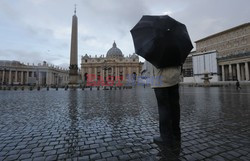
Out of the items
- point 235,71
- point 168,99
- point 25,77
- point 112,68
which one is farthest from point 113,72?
point 168,99

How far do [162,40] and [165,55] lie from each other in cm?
25

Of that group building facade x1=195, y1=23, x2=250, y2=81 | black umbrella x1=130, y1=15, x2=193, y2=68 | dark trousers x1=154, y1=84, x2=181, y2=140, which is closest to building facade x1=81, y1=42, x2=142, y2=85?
building facade x1=195, y1=23, x2=250, y2=81

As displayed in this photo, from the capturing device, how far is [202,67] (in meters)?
48.3

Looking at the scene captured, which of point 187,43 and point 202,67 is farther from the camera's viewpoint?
point 202,67

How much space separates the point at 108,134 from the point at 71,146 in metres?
0.85

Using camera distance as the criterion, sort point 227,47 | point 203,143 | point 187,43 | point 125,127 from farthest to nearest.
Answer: point 227,47, point 125,127, point 203,143, point 187,43

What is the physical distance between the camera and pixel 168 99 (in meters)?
2.67

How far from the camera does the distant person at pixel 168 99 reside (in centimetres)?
255

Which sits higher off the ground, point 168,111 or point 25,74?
point 25,74

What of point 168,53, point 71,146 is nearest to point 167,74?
point 168,53

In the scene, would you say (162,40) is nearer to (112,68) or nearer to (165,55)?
(165,55)

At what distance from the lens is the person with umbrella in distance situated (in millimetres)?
2266

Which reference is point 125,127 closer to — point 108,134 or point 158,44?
point 108,134

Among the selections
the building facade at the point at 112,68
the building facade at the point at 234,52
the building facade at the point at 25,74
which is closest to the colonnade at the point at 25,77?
the building facade at the point at 25,74
